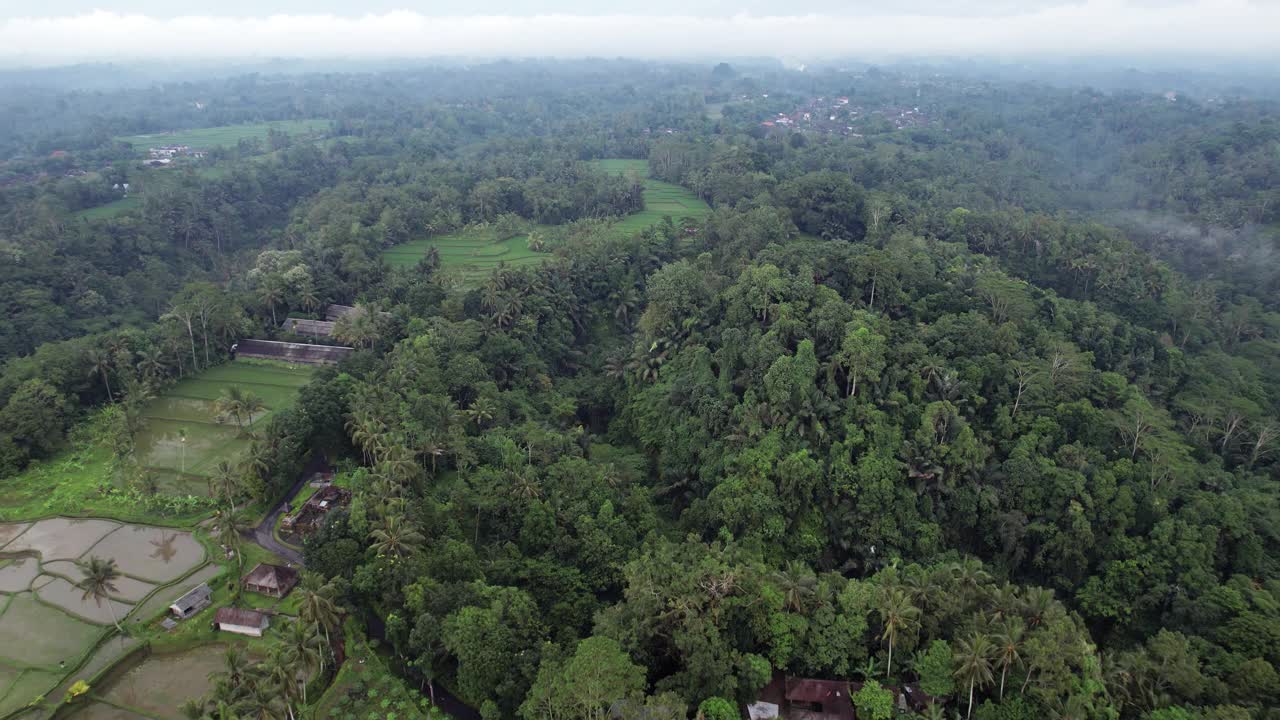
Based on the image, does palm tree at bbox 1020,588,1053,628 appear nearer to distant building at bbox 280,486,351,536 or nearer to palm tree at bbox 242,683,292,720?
palm tree at bbox 242,683,292,720

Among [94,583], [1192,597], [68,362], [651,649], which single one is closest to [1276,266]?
[1192,597]

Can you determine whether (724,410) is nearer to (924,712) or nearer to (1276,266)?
(924,712)

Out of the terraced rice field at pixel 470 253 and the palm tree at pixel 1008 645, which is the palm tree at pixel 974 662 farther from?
the terraced rice field at pixel 470 253

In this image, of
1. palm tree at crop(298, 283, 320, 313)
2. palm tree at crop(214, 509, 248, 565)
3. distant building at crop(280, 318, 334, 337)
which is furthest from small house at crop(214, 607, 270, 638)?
palm tree at crop(298, 283, 320, 313)

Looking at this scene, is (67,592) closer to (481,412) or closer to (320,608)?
(320,608)

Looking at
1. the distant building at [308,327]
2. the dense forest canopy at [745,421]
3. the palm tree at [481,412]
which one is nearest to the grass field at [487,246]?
the dense forest canopy at [745,421]

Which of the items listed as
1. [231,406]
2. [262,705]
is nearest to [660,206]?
[231,406]
